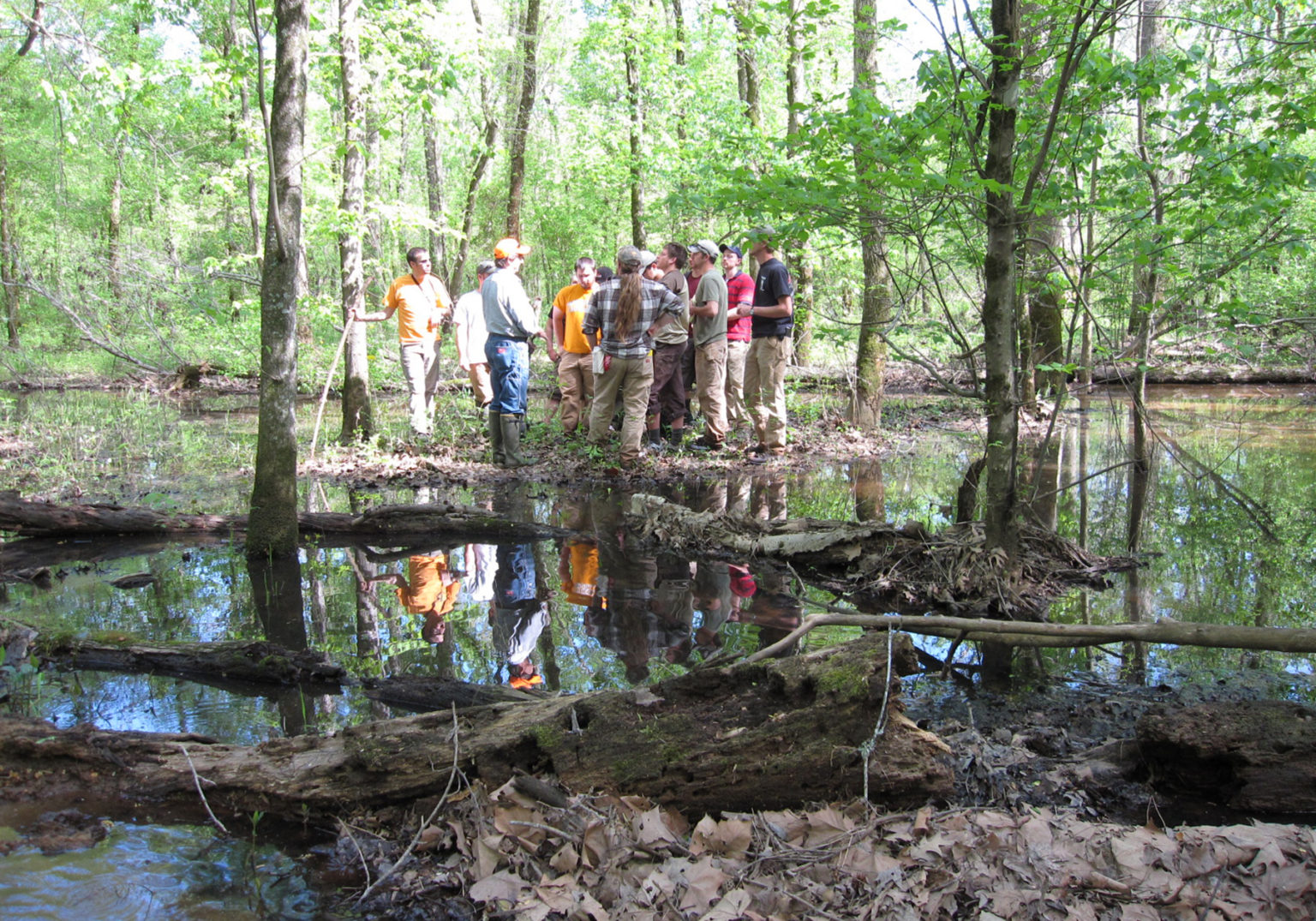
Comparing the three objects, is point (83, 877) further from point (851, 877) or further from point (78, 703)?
point (851, 877)

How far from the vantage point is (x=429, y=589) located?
6.64m

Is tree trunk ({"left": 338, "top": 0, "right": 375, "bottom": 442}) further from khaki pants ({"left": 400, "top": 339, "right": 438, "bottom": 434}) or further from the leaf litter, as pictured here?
the leaf litter

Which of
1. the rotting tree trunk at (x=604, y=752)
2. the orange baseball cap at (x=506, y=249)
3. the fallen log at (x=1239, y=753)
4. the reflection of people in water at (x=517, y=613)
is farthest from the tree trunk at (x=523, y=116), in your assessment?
the fallen log at (x=1239, y=753)

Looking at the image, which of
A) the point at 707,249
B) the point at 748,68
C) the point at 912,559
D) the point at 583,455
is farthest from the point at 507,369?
the point at 748,68

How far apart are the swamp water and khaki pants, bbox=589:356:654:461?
127cm

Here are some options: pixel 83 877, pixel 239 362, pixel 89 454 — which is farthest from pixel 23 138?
pixel 83 877

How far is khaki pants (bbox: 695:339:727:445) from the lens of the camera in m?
11.9

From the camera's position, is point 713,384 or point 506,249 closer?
point 506,249

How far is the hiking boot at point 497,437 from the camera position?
1155cm

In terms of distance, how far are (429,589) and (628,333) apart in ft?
16.2

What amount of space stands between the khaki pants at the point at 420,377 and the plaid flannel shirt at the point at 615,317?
284 cm

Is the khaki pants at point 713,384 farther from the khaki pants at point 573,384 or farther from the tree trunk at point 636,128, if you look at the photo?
the tree trunk at point 636,128

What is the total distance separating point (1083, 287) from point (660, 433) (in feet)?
24.4

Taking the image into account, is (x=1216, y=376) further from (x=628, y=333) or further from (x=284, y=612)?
(x=284, y=612)
